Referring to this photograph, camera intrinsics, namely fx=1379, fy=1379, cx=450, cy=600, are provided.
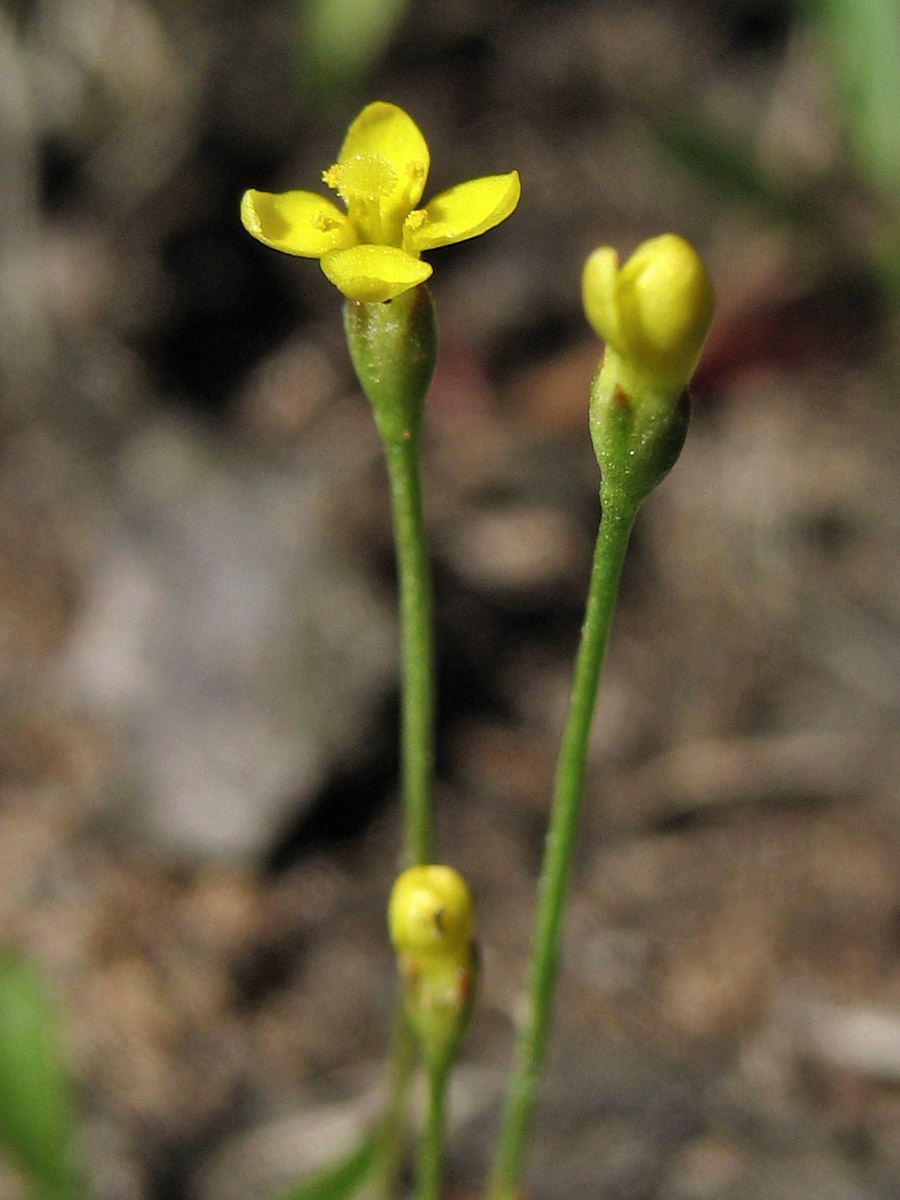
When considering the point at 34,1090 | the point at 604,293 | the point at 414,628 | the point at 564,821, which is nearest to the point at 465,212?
the point at 604,293

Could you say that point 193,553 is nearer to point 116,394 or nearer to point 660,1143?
point 116,394

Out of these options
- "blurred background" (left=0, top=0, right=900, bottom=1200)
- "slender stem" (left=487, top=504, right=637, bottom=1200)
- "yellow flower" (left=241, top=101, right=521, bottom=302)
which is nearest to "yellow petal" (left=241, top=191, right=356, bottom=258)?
"yellow flower" (left=241, top=101, right=521, bottom=302)

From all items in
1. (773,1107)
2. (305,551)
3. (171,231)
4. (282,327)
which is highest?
(171,231)

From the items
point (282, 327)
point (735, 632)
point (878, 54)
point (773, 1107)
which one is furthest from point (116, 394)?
point (773, 1107)

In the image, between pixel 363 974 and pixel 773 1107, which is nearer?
pixel 773 1107

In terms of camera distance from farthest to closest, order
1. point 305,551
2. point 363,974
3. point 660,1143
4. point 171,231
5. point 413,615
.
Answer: point 171,231 < point 305,551 < point 363,974 < point 660,1143 < point 413,615

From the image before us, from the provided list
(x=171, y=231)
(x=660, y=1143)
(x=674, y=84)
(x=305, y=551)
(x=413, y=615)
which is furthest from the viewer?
(x=674, y=84)

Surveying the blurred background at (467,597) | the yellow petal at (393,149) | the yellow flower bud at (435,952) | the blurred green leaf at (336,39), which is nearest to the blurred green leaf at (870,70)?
the blurred background at (467,597)
